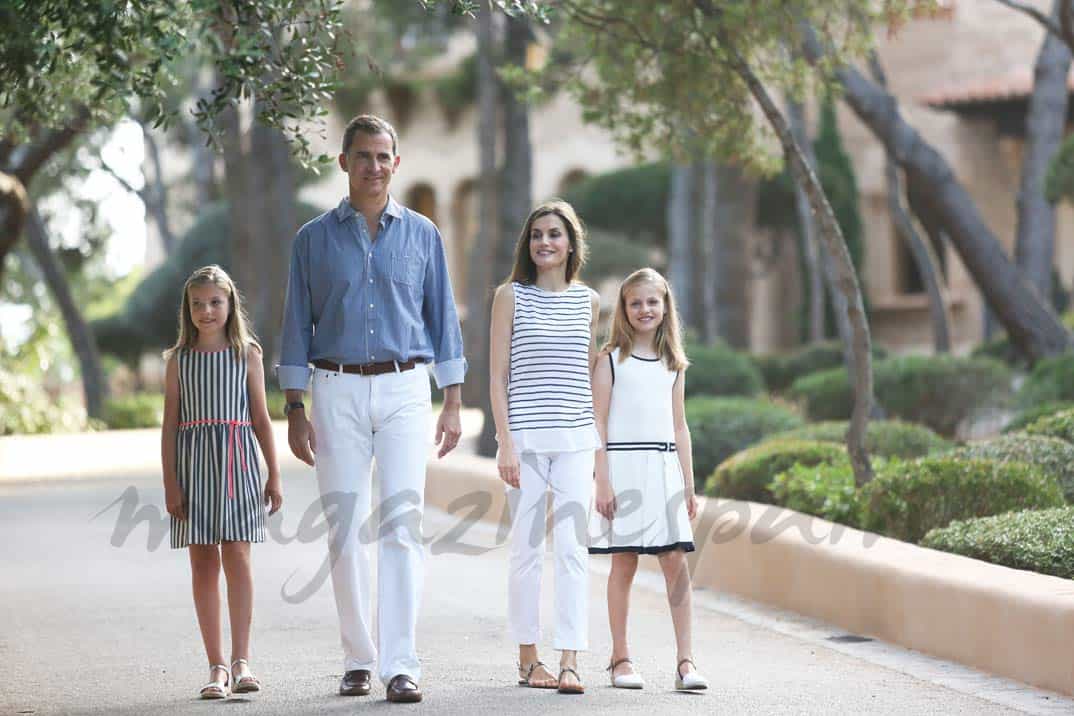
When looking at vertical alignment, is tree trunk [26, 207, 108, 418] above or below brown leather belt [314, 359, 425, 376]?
above

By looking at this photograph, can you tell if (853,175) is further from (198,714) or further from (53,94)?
(198,714)

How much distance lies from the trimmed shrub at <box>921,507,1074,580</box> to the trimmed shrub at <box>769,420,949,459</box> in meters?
4.28

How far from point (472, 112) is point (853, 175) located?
11755 mm

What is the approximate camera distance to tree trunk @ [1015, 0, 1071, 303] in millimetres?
18375

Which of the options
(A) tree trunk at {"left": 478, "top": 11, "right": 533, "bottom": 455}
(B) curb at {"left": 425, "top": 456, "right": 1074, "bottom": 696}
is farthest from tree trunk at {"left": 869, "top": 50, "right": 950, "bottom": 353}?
(B) curb at {"left": 425, "top": 456, "right": 1074, "bottom": 696}

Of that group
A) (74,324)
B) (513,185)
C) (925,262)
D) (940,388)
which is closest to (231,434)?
(940,388)

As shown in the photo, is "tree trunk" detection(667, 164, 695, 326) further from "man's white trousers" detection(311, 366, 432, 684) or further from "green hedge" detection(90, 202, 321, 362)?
"man's white trousers" detection(311, 366, 432, 684)

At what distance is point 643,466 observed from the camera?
6.64 m

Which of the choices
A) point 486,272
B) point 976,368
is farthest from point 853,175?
point 976,368

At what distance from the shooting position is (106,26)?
6281mm

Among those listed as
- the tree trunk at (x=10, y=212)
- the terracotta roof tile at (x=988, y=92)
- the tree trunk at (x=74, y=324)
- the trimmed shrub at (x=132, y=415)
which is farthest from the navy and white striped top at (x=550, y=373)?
the terracotta roof tile at (x=988, y=92)

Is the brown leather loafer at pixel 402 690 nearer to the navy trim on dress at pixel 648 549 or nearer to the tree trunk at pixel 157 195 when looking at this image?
the navy trim on dress at pixel 648 549

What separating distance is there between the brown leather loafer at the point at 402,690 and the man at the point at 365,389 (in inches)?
1.5

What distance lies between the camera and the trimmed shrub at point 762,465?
11.4 m
